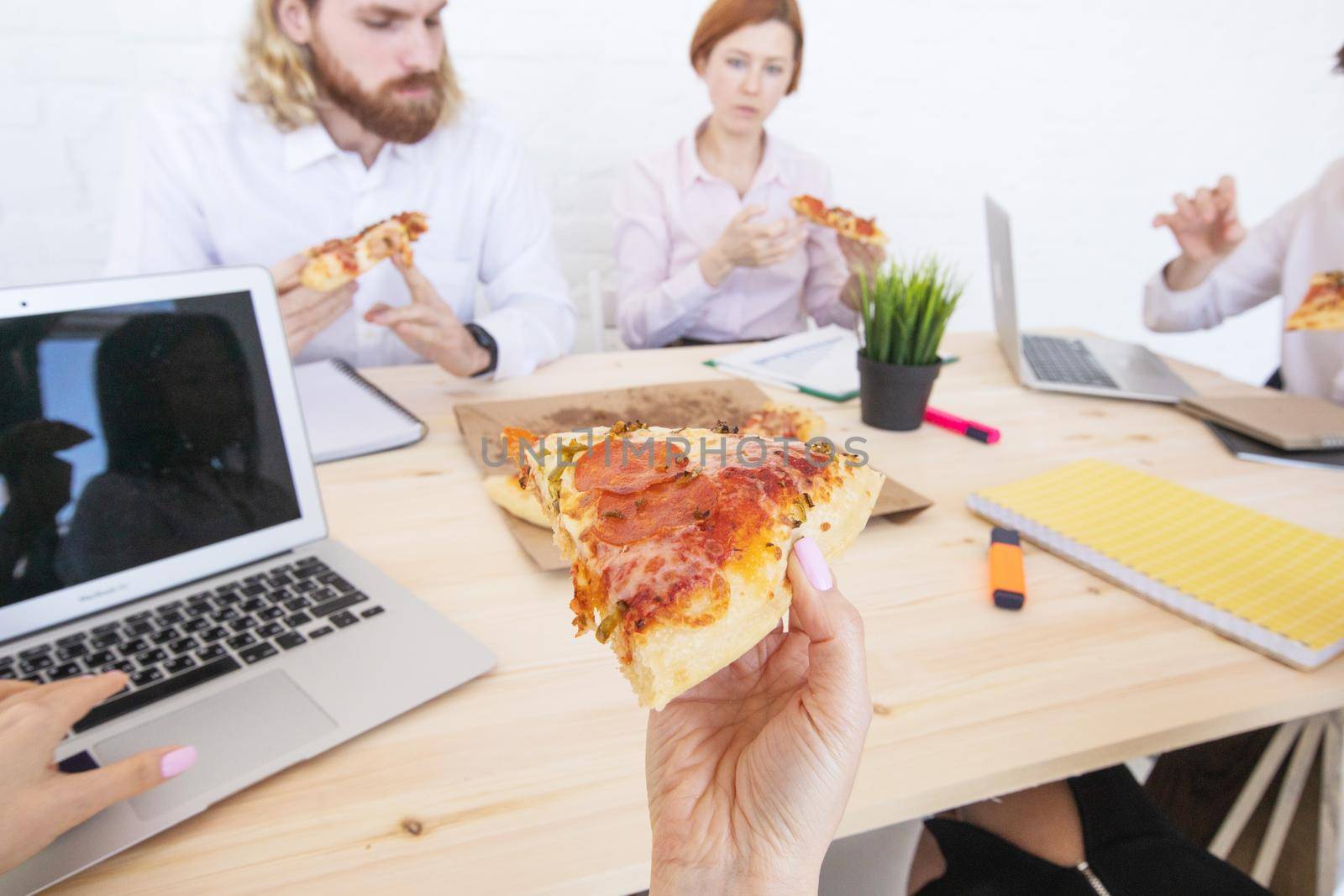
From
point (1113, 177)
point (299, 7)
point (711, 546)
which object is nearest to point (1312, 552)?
point (711, 546)

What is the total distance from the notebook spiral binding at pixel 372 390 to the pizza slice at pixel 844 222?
1.36 m

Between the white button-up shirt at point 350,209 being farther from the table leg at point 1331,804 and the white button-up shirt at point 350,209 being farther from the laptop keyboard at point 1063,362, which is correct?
the table leg at point 1331,804

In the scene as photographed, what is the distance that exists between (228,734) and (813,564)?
0.53 m

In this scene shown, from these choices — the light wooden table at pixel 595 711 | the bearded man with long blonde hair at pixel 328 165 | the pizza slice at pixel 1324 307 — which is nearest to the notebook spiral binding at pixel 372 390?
the light wooden table at pixel 595 711

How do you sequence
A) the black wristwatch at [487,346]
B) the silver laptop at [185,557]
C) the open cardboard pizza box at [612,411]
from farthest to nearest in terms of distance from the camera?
the black wristwatch at [487,346]
the open cardboard pizza box at [612,411]
the silver laptop at [185,557]

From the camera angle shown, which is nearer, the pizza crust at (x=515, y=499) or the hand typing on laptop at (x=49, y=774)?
the hand typing on laptop at (x=49, y=774)

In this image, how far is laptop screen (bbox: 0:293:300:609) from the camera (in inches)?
30.1

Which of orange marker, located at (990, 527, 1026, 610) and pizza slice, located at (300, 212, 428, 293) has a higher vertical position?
pizza slice, located at (300, 212, 428, 293)

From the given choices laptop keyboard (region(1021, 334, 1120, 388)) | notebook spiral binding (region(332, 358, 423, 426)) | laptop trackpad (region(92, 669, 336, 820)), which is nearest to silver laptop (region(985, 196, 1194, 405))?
laptop keyboard (region(1021, 334, 1120, 388))

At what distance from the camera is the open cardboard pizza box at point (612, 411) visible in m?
1.30

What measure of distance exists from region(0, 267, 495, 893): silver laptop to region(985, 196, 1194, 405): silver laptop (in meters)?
1.46

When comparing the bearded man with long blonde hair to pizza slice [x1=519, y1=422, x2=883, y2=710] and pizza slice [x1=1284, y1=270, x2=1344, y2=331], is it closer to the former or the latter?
pizza slice [x1=519, y1=422, x2=883, y2=710]

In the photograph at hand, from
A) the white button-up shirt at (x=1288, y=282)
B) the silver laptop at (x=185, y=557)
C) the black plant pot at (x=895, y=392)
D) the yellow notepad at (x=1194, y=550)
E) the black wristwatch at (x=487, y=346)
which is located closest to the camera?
the silver laptop at (x=185, y=557)

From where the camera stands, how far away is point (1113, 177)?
3.83m
